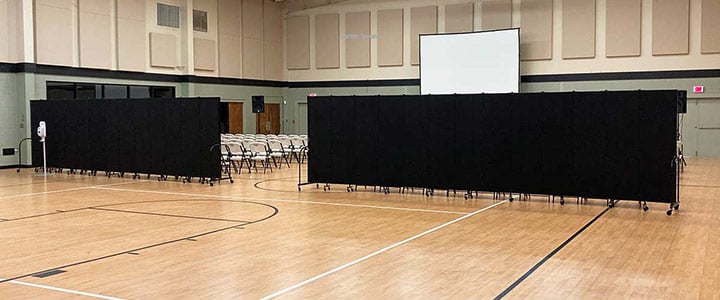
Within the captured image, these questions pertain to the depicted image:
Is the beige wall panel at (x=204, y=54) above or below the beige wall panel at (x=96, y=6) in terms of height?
below

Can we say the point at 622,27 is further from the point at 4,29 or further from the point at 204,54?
the point at 4,29

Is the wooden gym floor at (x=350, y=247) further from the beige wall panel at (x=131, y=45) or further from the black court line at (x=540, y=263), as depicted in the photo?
the beige wall panel at (x=131, y=45)

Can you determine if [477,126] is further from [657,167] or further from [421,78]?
[421,78]

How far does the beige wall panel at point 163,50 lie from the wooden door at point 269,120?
4876 mm

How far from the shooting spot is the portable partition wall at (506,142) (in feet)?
35.8

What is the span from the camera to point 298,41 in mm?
29406

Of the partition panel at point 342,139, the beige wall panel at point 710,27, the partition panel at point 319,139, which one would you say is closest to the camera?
the partition panel at point 342,139

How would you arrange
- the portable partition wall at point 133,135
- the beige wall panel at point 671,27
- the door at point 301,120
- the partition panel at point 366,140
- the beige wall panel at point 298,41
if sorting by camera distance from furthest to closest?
A: 1. the door at point 301,120
2. the beige wall panel at point 298,41
3. the beige wall panel at point 671,27
4. the portable partition wall at point 133,135
5. the partition panel at point 366,140

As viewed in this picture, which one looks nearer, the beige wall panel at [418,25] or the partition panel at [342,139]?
the partition panel at [342,139]

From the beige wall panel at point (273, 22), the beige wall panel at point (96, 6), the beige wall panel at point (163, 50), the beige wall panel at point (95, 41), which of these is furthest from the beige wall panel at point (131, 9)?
the beige wall panel at point (273, 22)

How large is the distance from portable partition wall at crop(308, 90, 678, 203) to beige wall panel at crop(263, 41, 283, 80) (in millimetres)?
15441

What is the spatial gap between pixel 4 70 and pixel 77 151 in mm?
4024

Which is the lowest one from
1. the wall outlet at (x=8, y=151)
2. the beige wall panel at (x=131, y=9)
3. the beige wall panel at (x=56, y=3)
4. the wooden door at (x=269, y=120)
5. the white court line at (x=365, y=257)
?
the white court line at (x=365, y=257)

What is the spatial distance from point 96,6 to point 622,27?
17.3 meters
